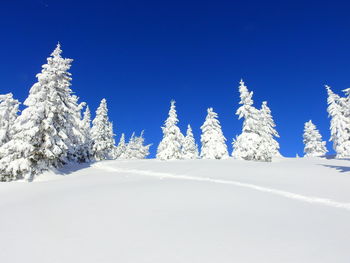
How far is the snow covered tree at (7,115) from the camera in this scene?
2925 cm

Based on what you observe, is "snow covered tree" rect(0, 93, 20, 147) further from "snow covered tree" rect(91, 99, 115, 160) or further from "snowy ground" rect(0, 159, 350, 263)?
"snowy ground" rect(0, 159, 350, 263)

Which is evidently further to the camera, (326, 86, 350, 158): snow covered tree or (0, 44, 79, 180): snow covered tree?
(326, 86, 350, 158): snow covered tree

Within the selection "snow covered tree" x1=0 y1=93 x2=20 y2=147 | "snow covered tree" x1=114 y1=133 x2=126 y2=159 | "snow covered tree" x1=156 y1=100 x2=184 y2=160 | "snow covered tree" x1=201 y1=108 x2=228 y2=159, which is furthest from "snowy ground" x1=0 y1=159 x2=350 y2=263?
"snow covered tree" x1=114 y1=133 x2=126 y2=159

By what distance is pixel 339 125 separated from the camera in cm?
4600

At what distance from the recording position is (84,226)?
771cm

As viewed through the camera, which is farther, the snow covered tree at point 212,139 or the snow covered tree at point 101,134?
the snow covered tree at point 212,139

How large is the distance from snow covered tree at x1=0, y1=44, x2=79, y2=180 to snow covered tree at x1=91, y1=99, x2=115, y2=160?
18.4 metres

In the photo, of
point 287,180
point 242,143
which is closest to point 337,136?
point 242,143

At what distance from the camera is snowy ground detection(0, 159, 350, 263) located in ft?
18.4

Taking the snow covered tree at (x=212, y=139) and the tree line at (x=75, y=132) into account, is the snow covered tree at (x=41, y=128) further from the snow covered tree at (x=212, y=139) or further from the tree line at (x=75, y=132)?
the snow covered tree at (x=212, y=139)

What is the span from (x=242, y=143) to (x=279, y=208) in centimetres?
3033

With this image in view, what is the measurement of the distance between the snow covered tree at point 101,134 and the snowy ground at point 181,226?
34.0 meters

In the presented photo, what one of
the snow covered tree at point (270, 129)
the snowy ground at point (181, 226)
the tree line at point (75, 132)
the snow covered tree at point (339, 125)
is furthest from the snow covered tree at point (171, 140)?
the snowy ground at point (181, 226)

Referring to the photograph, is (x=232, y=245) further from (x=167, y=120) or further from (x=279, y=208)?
(x=167, y=120)
